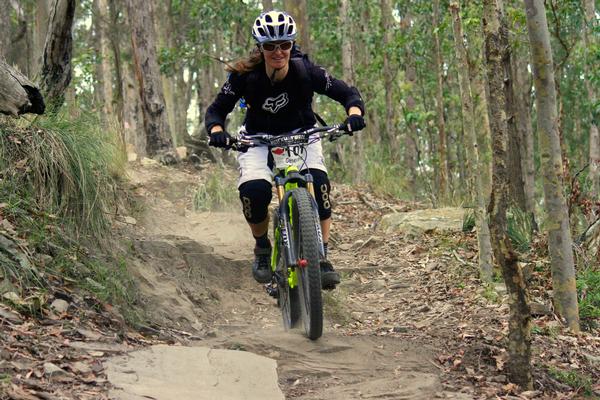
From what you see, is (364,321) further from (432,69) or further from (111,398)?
(432,69)

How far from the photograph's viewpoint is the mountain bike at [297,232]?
17.3ft

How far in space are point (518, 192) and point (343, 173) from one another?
9.79 meters

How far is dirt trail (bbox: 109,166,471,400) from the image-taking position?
4.84 m

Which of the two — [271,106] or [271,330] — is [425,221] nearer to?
[271,330]

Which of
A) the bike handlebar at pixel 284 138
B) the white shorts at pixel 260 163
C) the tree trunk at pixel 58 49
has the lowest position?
the white shorts at pixel 260 163

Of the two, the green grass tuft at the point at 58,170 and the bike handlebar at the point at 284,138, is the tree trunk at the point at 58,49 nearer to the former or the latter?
the green grass tuft at the point at 58,170

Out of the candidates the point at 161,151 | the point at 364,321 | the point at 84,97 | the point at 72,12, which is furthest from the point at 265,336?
the point at 161,151

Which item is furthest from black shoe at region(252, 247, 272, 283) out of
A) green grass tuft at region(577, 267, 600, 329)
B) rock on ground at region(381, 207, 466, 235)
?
rock on ground at region(381, 207, 466, 235)

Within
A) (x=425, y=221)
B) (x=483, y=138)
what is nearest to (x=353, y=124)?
(x=483, y=138)

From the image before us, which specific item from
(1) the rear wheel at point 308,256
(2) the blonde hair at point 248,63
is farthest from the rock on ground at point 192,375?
(2) the blonde hair at point 248,63

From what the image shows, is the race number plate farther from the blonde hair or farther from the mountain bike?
the blonde hair

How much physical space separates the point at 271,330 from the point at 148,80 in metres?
7.52

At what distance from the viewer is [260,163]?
5832 millimetres

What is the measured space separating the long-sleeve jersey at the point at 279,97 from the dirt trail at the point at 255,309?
1584 mm
